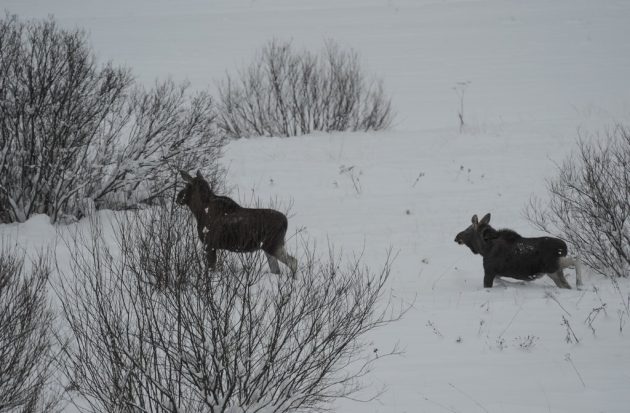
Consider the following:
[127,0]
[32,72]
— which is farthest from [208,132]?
[127,0]

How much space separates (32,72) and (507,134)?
50.4 ft

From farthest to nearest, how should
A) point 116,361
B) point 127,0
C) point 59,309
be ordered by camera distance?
1. point 127,0
2. point 59,309
3. point 116,361

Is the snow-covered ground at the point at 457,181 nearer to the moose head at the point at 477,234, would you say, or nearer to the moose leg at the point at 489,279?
the moose leg at the point at 489,279

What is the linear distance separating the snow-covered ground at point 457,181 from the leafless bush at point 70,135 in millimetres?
970

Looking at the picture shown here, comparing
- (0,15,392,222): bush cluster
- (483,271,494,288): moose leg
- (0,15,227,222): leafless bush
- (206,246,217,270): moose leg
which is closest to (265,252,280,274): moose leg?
(483,271,494,288): moose leg

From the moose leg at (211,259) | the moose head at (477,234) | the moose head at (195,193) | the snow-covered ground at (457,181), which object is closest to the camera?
the moose leg at (211,259)

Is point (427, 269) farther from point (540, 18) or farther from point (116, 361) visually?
point (540, 18)

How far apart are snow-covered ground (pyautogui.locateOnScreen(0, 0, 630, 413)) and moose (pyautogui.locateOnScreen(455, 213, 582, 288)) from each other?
308 millimetres

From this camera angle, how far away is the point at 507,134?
20766 mm

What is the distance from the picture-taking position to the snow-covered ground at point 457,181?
637 cm

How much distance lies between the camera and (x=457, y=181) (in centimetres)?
1695

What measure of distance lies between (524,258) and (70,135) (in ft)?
33.8

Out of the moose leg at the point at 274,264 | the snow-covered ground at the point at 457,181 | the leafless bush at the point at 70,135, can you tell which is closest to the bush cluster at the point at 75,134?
the leafless bush at the point at 70,135

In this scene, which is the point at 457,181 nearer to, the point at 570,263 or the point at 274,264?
the point at 570,263
